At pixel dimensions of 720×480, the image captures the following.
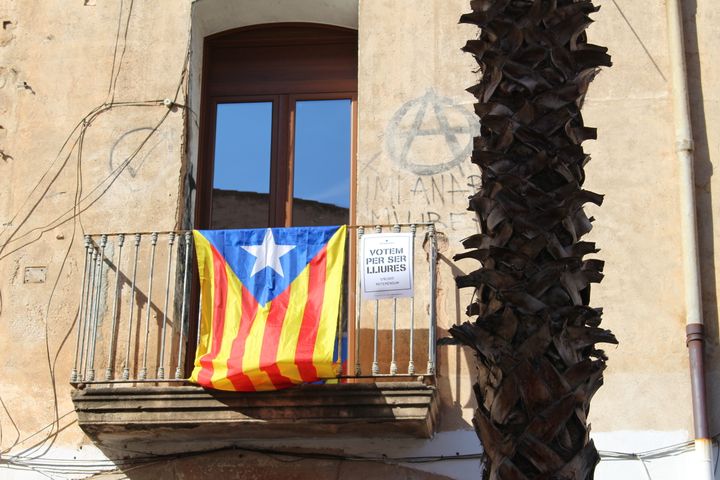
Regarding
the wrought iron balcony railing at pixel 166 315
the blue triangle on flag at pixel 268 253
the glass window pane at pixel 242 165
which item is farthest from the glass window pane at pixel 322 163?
the blue triangle on flag at pixel 268 253

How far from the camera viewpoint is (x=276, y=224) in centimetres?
1037

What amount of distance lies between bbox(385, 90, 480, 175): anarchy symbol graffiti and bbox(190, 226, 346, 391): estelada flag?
947mm

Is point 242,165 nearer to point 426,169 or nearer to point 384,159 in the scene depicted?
point 384,159

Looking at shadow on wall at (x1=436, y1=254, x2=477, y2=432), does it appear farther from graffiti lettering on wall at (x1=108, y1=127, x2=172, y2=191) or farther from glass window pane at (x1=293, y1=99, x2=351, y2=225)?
graffiti lettering on wall at (x1=108, y1=127, x2=172, y2=191)

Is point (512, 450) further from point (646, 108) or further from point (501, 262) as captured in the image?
point (646, 108)

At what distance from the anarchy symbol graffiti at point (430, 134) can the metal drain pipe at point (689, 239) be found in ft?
4.78

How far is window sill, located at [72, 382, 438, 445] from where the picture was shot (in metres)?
8.72

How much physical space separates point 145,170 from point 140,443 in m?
2.07

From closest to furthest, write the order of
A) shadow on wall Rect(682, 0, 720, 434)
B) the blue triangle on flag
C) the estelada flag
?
the estelada flag, shadow on wall Rect(682, 0, 720, 434), the blue triangle on flag

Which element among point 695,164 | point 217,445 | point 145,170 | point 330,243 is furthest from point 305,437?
point 695,164

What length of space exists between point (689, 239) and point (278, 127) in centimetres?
330

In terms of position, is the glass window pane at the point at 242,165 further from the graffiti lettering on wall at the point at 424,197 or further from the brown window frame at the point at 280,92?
the graffiti lettering on wall at the point at 424,197

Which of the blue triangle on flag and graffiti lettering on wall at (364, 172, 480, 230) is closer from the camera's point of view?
the blue triangle on flag

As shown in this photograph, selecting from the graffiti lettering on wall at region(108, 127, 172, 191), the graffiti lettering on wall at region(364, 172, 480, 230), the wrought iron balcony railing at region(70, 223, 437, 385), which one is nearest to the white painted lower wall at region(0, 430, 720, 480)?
the wrought iron balcony railing at region(70, 223, 437, 385)
